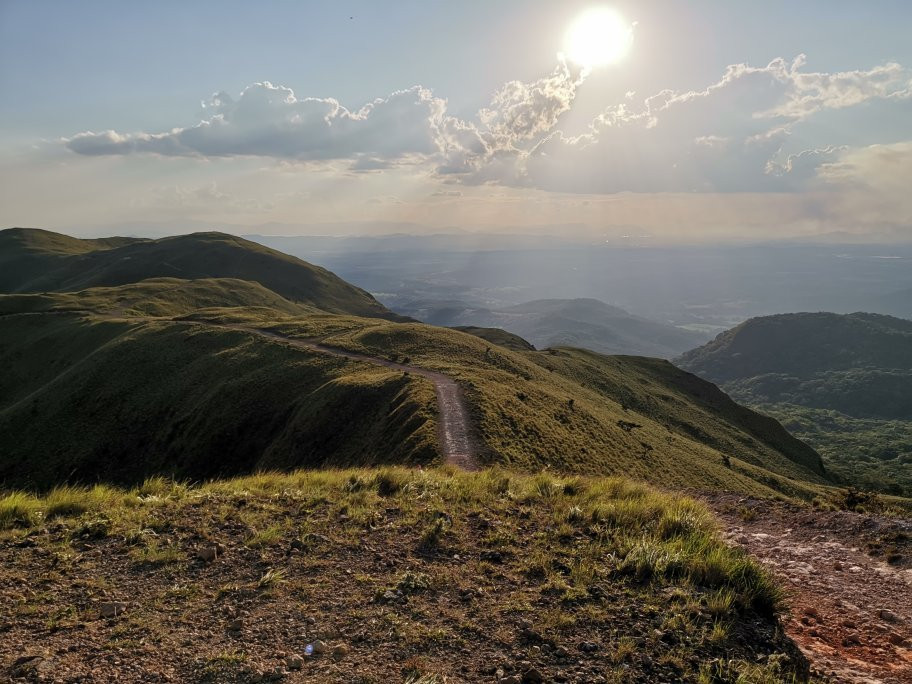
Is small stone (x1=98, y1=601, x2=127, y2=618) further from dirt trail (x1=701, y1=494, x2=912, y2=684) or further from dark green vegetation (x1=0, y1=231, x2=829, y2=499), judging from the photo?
dark green vegetation (x1=0, y1=231, x2=829, y2=499)

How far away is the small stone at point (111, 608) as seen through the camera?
7879mm

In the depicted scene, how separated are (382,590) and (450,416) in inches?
787

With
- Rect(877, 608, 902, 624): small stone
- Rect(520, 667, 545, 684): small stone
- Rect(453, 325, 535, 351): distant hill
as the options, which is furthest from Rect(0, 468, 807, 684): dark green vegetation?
Rect(453, 325, 535, 351): distant hill

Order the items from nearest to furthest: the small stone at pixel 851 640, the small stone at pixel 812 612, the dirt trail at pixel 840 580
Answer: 1. the dirt trail at pixel 840 580
2. the small stone at pixel 851 640
3. the small stone at pixel 812 612

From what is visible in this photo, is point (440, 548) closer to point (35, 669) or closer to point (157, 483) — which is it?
point (35, 669)

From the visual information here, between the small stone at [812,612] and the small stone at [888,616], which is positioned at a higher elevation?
the small stone at [812,612]

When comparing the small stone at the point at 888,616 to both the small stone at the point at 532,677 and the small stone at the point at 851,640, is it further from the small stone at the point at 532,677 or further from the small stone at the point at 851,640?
the small stone at the point at 532,677

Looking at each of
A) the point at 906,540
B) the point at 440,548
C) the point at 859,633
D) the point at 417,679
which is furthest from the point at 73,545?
the point at 906,540

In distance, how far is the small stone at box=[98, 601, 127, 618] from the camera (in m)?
7.88

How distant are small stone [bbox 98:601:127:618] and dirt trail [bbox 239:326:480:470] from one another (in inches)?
552

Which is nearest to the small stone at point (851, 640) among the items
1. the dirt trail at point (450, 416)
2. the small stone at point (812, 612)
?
the small stone at point (812, 612)

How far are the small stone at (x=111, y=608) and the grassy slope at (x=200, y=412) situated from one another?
15.7 metres

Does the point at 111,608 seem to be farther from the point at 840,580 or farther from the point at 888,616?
the point at 840,580

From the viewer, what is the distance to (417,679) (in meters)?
6.45
